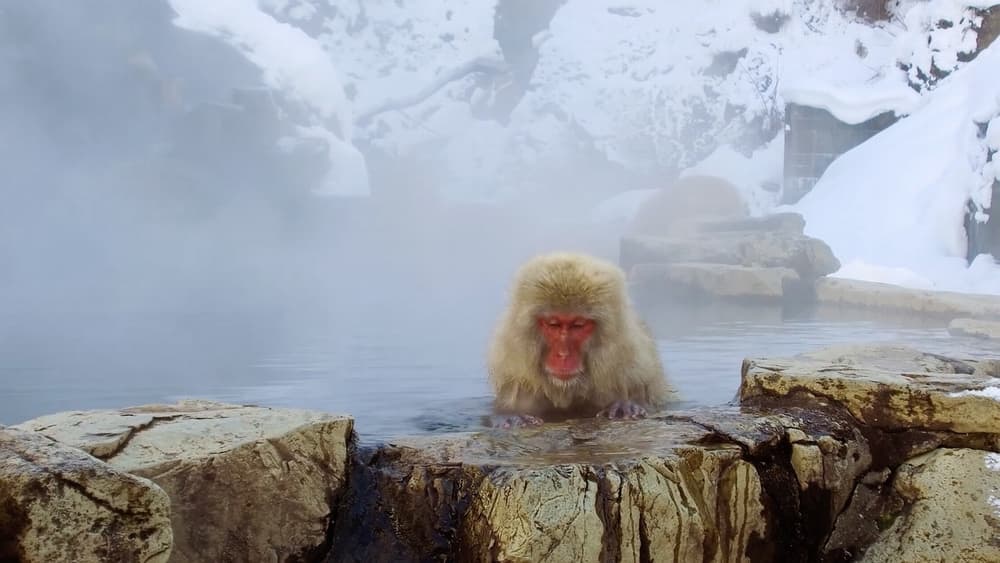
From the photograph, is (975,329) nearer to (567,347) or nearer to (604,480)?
(567,347)

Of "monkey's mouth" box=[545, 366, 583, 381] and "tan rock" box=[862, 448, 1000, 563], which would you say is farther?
"monkey's mouth" box=[545, 366, 583, 381]

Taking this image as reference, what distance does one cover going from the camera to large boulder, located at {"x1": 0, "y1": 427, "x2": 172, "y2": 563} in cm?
148

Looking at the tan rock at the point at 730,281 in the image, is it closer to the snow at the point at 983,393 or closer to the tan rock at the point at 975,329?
the tan rock at the point at 975,329

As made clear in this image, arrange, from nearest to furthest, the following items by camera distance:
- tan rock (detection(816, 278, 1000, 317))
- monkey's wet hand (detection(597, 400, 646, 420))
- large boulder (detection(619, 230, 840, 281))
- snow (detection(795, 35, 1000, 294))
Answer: monkey's wet hand (detection(597, 400, 646, 420)) → tan rock (detection(816, 278, 1000, 317)) → large boulder (detection(619, 230, 840, 281)) → snow (detection(795, 35, 1000, 294))

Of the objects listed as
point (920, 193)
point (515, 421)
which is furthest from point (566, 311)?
point (920, 193)

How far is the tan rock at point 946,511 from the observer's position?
213 centimetres

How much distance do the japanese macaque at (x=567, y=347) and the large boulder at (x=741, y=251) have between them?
793 cm

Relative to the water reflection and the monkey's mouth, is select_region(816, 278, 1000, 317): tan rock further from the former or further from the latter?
the monkey's mouth

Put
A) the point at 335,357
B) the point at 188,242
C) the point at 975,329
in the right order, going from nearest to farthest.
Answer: the point at 335,357 → the point at 975,329 → the point at 188,242

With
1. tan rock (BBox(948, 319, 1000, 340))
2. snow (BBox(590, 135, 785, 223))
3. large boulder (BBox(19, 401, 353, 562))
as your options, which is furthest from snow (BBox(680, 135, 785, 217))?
large boulder (BBox(19, 401, 353, 562))

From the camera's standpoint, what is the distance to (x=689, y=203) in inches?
651

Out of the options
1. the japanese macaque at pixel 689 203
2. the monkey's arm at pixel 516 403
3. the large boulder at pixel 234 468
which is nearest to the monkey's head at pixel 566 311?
the monkey's arm at pixel 516 403

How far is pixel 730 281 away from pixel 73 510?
9.02 metres

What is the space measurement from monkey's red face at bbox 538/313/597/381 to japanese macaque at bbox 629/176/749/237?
13282 mm
